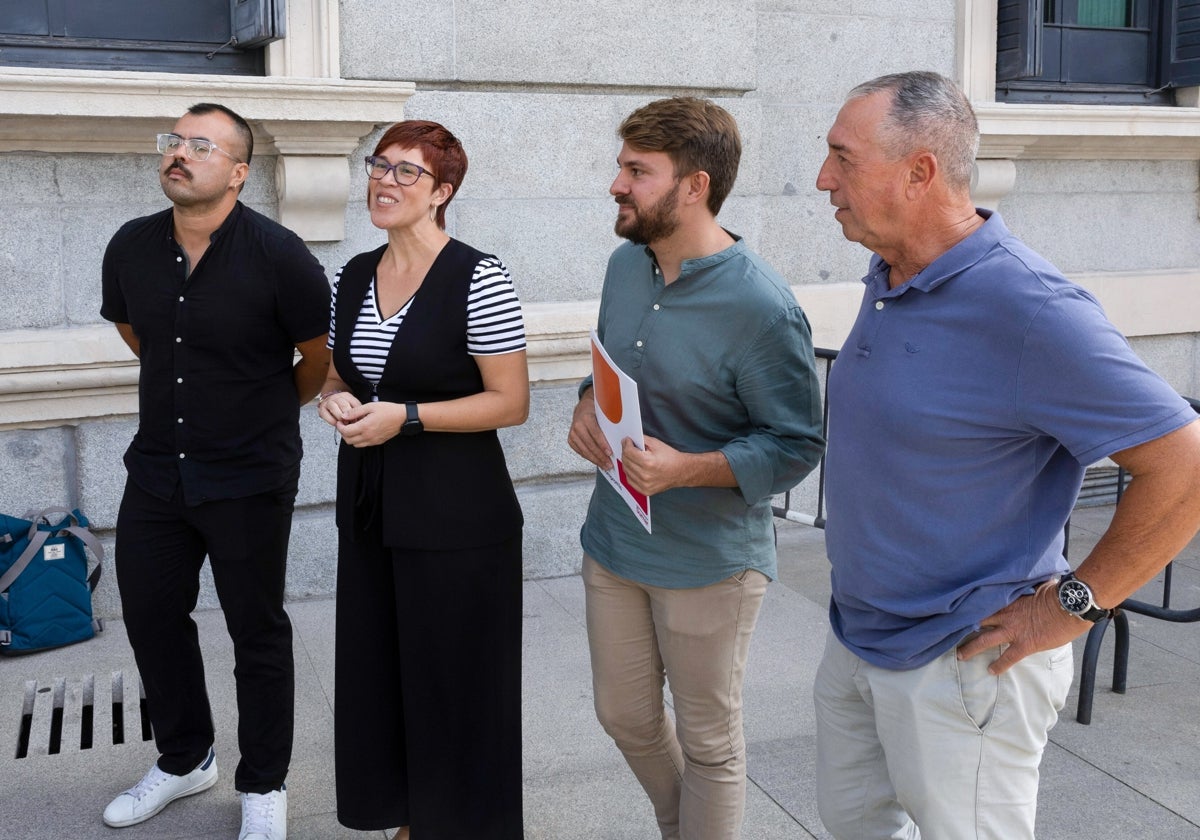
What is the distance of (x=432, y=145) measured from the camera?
3.07m

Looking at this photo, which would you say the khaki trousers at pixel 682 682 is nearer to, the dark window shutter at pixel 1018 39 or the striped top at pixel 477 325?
the striped top at pixel 477 325

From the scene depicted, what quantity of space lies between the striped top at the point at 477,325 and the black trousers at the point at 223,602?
62 cm

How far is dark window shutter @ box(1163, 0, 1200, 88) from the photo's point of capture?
7145mm

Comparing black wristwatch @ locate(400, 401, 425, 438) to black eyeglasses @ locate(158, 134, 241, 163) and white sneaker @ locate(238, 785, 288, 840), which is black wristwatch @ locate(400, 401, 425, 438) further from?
white sneaker @ locate(238, 785, 288, 840)

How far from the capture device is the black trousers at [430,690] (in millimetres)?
3127

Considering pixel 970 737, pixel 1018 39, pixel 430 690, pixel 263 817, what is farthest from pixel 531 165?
pixel 970 737

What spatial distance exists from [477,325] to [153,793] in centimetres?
165

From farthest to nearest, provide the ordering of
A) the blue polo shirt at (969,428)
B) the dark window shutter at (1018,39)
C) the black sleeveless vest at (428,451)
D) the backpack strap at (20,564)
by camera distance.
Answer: the dark window shutter at (1018,39), the backpack strap at (20,564), the black sleeveless vest at (428,451), the blue polo shirt at (969,428)

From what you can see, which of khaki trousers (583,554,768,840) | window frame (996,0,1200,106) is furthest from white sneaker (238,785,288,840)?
window frame (996,0,1200,106)

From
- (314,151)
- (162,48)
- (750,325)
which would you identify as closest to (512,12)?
(314,151)

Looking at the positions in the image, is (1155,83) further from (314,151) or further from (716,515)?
(716,515)

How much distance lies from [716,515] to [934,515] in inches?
29.0

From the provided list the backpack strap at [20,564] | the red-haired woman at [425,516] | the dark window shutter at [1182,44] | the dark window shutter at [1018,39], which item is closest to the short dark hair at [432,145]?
the red-haired woman at [425,516]

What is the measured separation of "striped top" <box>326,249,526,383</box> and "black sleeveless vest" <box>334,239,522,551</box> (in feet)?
0.06
